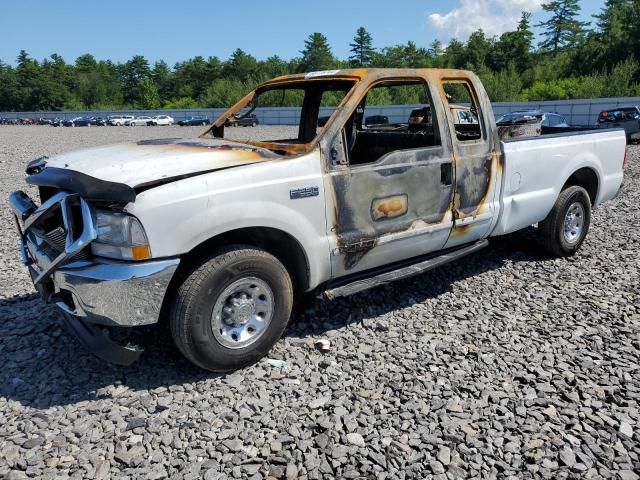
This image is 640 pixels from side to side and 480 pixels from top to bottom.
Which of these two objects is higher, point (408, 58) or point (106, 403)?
point (408, 58)

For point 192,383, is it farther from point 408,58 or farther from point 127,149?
point 408,58

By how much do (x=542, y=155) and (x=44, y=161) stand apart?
446 centimetres

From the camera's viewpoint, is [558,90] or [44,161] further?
[558,90]

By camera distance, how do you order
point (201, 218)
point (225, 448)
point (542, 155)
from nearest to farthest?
point (225, 448)
point (201, 218)
point (542, 155)

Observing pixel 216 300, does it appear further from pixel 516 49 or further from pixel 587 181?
pixel 516 49

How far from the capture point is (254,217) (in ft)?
11.1

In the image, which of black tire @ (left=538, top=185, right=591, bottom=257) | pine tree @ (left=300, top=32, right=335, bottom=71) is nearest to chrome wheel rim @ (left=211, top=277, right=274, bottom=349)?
black tire @ (left=538, top=185, right=591, bottom=257)

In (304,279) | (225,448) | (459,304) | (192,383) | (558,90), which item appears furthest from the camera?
(558,90)

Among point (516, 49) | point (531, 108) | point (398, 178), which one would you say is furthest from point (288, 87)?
point (516, 49)

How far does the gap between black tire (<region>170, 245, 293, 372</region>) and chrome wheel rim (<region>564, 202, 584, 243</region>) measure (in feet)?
12.3

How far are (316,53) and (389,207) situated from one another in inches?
3925

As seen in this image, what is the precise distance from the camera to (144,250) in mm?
3033

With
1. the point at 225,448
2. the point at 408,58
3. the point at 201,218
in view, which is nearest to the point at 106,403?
the point at 225,448

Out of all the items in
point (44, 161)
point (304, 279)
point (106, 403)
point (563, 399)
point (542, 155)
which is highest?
point (44, 161)
